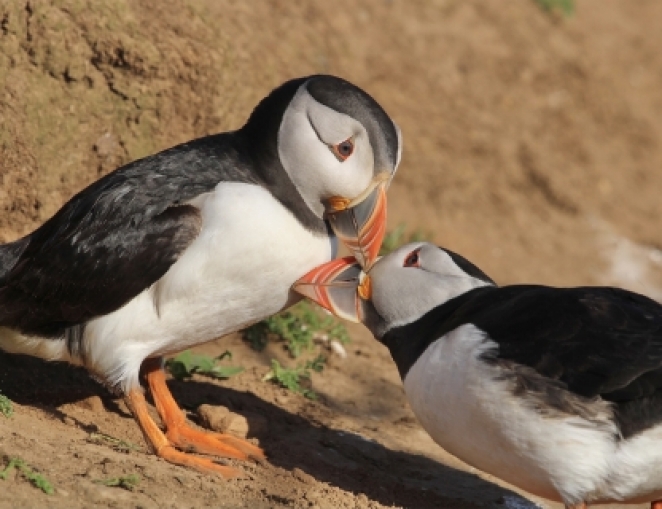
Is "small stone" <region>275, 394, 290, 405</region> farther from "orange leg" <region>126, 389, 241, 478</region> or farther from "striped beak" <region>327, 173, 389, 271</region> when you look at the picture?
"striped beak" <region>327, 173, 389, 271</region>

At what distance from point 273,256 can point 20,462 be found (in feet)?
5.37

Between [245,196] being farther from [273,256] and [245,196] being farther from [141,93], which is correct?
[141,93]

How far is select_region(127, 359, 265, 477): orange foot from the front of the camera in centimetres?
580

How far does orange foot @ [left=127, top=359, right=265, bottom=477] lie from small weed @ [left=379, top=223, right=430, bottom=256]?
290 centimetres

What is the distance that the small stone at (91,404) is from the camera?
6.49 m

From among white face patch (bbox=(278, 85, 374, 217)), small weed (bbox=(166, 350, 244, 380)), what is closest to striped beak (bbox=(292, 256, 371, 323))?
white face patch (bbox=(278, 85, 374, 217))

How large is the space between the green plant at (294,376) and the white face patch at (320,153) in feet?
5.18

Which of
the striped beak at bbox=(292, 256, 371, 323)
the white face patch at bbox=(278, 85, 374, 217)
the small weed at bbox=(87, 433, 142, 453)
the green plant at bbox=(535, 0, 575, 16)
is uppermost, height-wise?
the green plant at bbox=(535, 0, 575, 16)

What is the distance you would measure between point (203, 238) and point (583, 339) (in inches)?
74.9

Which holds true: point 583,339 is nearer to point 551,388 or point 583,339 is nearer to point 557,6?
point 551,388

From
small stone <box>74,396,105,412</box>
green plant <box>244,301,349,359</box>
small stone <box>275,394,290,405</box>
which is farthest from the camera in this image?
green plant <box>244,301,349,359</box>

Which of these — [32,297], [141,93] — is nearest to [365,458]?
[32,297]

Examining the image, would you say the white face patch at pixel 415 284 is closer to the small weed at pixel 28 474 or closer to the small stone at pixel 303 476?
the small stone at pixel 303 476

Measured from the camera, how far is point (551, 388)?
5.09m
